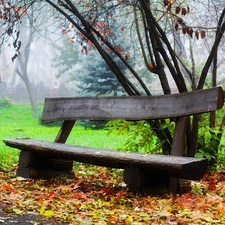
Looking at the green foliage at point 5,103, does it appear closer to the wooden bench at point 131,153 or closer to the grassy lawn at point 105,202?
the wooden bench at point 131,153

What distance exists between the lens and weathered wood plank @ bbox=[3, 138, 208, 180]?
3.94 meters

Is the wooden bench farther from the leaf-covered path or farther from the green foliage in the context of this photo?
the green foliage

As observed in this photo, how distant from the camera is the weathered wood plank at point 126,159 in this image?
394cm

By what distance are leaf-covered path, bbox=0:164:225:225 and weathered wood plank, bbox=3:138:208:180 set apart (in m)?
0.28

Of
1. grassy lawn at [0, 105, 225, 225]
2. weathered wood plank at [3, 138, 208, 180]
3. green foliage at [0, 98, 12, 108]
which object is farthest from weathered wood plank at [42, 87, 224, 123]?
green foliage at [0, 98, 12, 108]

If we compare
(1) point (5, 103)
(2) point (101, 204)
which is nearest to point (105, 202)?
(2) point (101, 204)

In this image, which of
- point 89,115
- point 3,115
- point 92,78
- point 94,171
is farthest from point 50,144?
point 3,115

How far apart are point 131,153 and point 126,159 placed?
0.29 m

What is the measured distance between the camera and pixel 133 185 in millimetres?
4461

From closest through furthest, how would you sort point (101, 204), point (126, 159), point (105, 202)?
point (101, 204)
point (105, 202)
point (126, 159)

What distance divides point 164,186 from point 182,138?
53 cm

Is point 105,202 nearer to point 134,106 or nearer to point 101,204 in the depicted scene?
point 101,204

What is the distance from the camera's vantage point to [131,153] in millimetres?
4609

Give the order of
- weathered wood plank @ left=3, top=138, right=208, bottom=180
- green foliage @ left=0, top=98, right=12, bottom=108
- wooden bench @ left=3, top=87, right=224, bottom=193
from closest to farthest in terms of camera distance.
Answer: weathered wood plank @ left=3, top=138, right=208, bottom=180 < wooden bench @ left=3, top=87, right=224, bottom=193 < green foliage @ left=0, top=98, right=12, bottom=108
